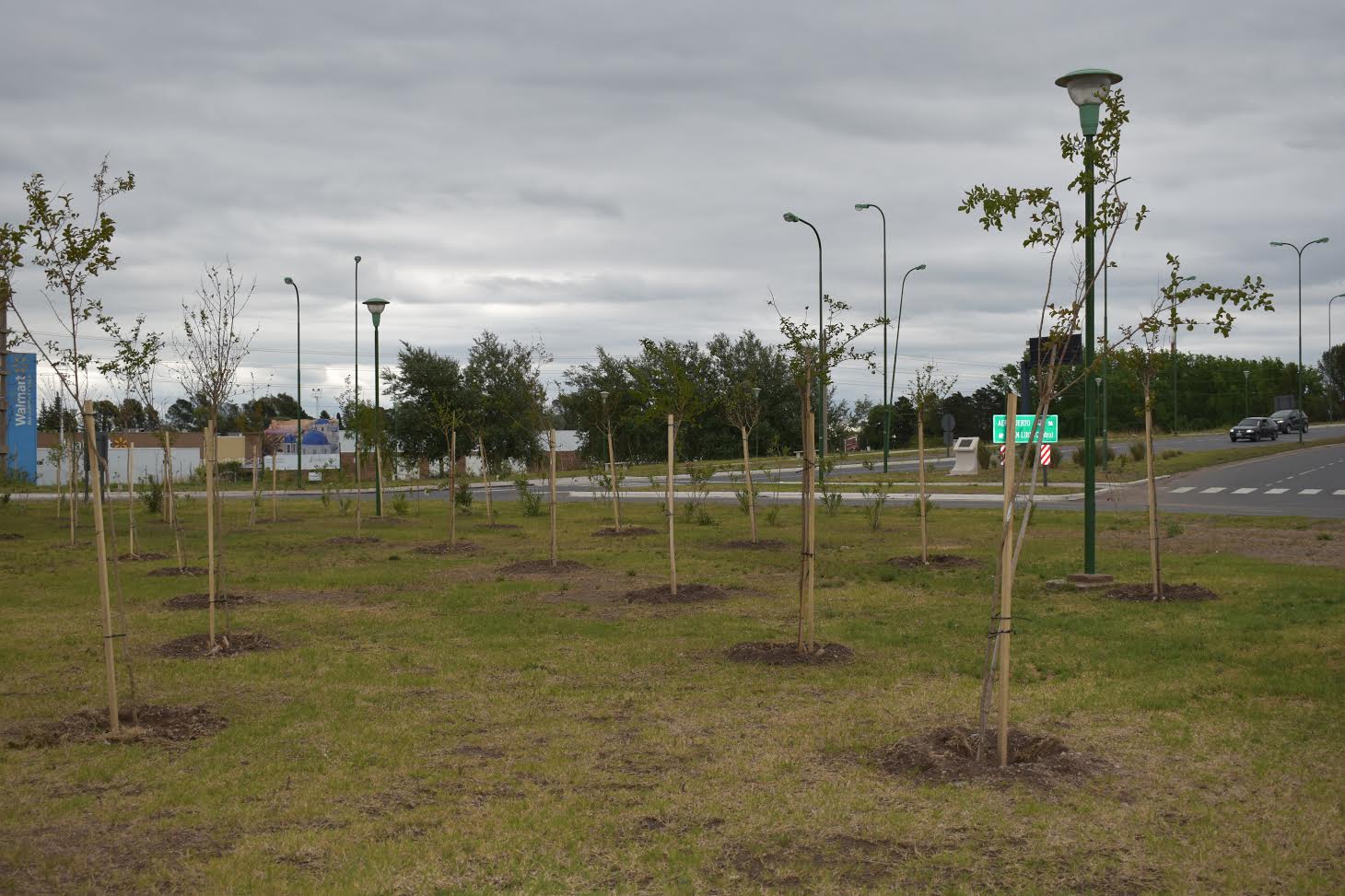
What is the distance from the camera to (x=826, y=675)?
904 cm

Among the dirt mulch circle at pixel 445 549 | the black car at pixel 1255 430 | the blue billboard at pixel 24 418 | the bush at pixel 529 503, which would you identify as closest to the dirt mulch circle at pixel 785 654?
the dirt mulch circle at pixel 445 549

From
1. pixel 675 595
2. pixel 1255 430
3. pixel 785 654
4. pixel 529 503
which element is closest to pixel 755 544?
pixel 675 595

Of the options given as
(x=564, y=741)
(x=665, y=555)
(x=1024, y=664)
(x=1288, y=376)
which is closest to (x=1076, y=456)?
(x=665, y=555)

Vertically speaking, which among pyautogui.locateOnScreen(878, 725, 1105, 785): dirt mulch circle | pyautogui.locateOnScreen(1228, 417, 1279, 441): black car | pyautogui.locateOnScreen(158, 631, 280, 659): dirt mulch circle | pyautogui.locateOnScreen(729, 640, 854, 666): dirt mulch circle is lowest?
pyautogui.locateOnScreen(878, 725, 1105, 785): dirt mulch circle

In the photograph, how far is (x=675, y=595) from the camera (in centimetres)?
1329

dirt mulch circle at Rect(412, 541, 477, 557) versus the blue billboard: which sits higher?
the blue billboard

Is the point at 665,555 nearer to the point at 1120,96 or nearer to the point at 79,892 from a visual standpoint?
the point at 1120,96

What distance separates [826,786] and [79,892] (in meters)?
3.78

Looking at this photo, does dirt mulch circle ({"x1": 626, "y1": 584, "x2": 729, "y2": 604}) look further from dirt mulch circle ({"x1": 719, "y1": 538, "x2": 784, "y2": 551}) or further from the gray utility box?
the gray utility box

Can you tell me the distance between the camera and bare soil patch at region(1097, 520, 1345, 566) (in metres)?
16.3

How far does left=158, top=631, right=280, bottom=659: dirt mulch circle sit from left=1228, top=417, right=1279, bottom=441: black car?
215 ft

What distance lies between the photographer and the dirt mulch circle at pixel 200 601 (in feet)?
42.4

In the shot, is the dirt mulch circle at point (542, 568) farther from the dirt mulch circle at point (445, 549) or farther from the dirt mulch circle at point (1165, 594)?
the dirt mulch circle at point (1165, 594)

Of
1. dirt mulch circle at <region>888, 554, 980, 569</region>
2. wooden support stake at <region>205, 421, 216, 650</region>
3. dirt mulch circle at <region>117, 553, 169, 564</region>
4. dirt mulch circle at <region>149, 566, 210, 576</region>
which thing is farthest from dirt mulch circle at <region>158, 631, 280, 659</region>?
dirt mulch circle at <region>888, 554, 980, 569</region>
